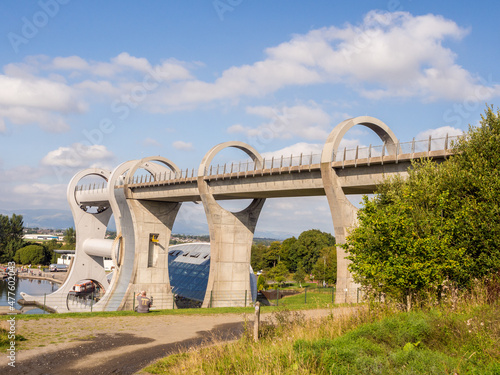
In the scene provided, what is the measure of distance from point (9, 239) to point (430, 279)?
15170 centimetres

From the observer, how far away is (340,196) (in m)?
27.5

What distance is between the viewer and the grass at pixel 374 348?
9.45m

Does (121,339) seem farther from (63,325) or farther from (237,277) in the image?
(237,277)

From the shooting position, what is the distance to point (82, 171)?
6469cm

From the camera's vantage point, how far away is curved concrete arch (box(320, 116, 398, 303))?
2684 centimetres

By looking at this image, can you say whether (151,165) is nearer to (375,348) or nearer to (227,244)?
(227,244)

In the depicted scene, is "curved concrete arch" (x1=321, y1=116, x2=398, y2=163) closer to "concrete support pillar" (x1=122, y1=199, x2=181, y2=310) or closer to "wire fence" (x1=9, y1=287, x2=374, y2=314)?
"wire fence" (x1=9, y1=287, x2=374, y2=314)

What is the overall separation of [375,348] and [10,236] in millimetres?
156652

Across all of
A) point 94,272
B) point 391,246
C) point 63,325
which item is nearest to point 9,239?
point 94,272

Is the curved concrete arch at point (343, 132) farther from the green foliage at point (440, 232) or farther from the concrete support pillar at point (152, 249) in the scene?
the concrete support pillar at point (152, 249)

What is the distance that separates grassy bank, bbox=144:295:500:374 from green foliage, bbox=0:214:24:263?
468 ft

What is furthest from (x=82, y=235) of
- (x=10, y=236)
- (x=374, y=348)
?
(x=10, y=236)

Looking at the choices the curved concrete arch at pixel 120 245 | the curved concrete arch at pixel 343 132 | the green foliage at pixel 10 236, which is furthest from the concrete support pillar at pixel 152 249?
the green foliage at pixel 10 236

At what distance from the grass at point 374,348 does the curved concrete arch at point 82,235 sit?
57486 millimetres
